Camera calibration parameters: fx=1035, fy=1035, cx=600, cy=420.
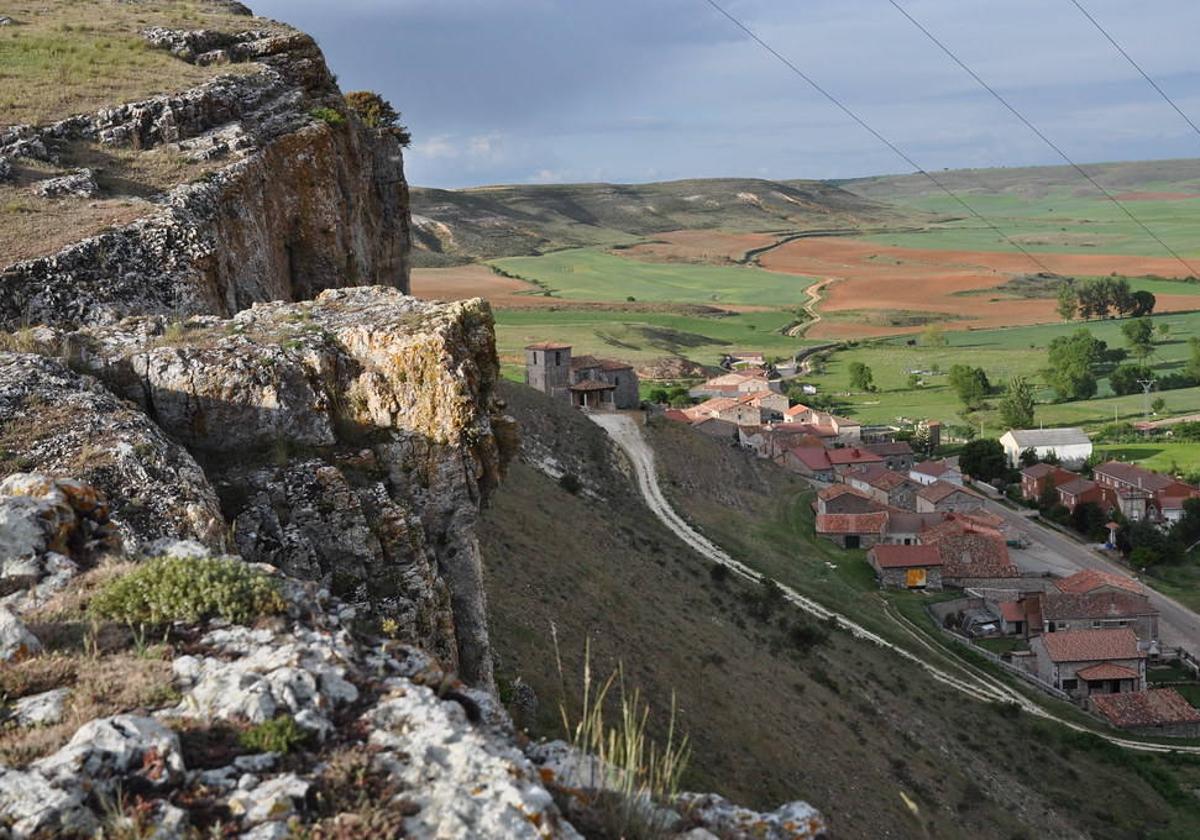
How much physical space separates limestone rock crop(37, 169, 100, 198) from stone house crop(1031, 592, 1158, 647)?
48364mm

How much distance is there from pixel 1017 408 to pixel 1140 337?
123 ft

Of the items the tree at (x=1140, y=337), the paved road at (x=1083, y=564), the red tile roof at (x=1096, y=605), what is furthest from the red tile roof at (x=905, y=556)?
the tree at (x=1140, y=337)

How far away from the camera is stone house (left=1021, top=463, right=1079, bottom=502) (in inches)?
3105

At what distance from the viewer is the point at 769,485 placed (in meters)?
73.1

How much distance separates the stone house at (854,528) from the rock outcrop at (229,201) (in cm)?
3977

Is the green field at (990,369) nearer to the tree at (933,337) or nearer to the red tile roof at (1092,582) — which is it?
the tree at (933,337)

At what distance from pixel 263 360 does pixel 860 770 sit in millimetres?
19913

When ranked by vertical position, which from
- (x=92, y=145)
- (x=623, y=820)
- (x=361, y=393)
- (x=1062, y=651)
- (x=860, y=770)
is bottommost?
(x=1062, y=651)

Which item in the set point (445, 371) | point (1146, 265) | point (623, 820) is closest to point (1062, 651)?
point (445, 371)

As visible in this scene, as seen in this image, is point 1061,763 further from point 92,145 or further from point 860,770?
point 92,145

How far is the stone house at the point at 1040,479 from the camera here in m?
78.9

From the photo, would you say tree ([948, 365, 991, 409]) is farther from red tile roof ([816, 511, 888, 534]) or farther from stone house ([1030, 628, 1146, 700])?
stone house ([1030, 628, 1146, 700])

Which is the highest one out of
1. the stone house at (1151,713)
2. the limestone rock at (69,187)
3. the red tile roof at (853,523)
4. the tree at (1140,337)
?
the limestone rock at (69,187)

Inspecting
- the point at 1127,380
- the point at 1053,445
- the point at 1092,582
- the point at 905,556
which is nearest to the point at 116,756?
the point at 905,556
